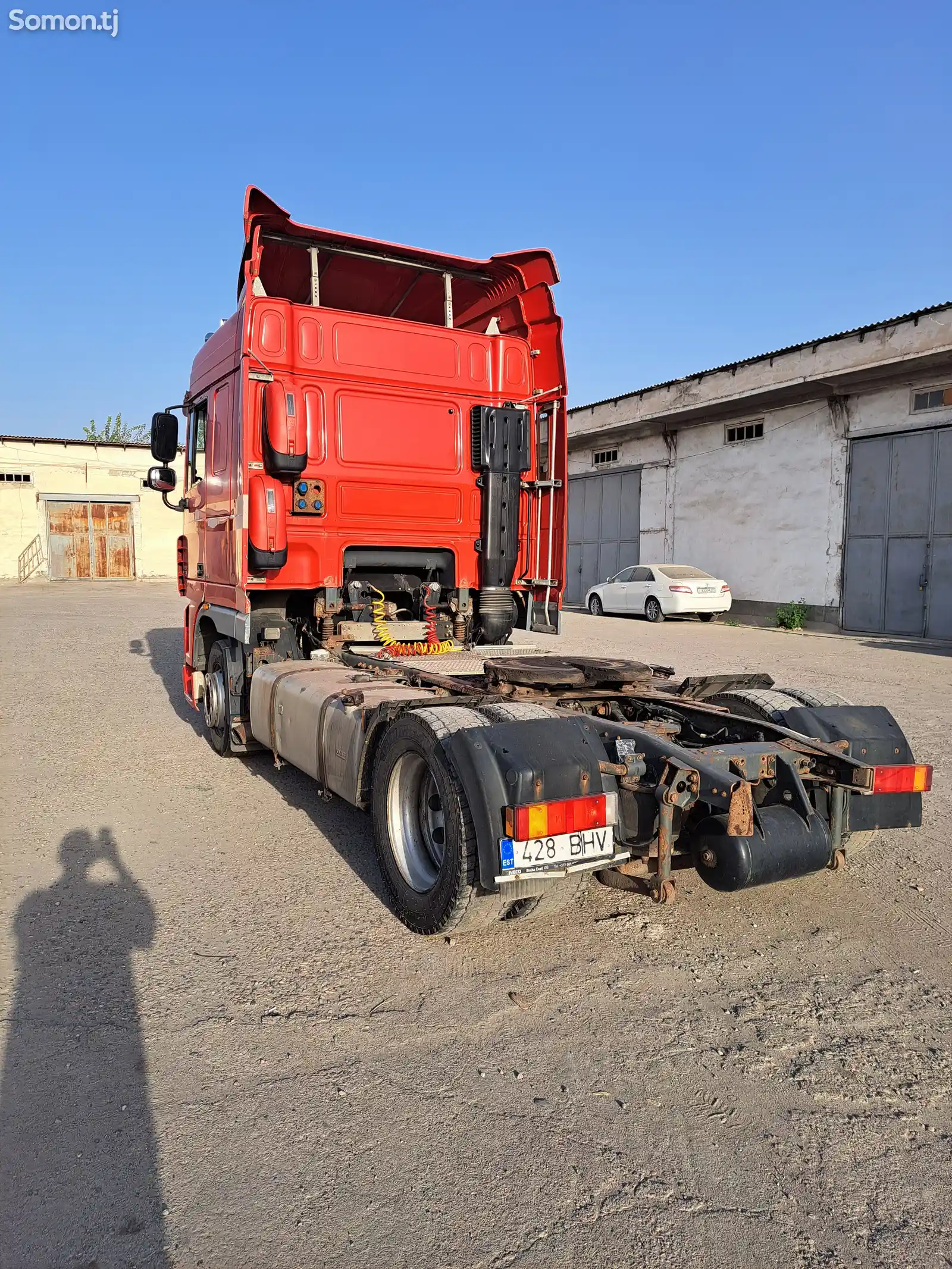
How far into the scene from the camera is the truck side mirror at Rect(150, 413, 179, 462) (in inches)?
281

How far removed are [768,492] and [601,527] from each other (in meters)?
6.86

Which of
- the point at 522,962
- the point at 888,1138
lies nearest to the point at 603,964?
the point at 522,962

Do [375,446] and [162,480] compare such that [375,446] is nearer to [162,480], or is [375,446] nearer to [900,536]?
[162,480]

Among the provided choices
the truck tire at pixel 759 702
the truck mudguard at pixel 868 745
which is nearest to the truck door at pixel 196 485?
the truck tire at pixel 759 702

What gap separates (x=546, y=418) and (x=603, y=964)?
435cm

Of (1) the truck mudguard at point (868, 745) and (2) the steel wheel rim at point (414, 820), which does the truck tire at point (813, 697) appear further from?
(2) the steel wheel rim at point (414, 820)

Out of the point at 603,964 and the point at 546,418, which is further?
the point at 546,418

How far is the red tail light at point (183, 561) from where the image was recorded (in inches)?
317

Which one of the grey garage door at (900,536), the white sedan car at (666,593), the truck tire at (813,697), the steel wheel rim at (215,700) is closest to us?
→ the truck tire at (813,697)

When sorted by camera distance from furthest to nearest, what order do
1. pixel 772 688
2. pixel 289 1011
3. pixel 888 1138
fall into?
pixel 772 688 < pixel 289 1011 < pixel 888 1138

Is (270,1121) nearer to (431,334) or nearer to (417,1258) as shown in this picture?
(417,1258)

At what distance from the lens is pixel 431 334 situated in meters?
6.31

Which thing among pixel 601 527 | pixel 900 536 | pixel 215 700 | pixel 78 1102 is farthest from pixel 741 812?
pixel 601 527

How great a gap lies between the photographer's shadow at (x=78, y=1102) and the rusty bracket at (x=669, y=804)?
6.28 feet
